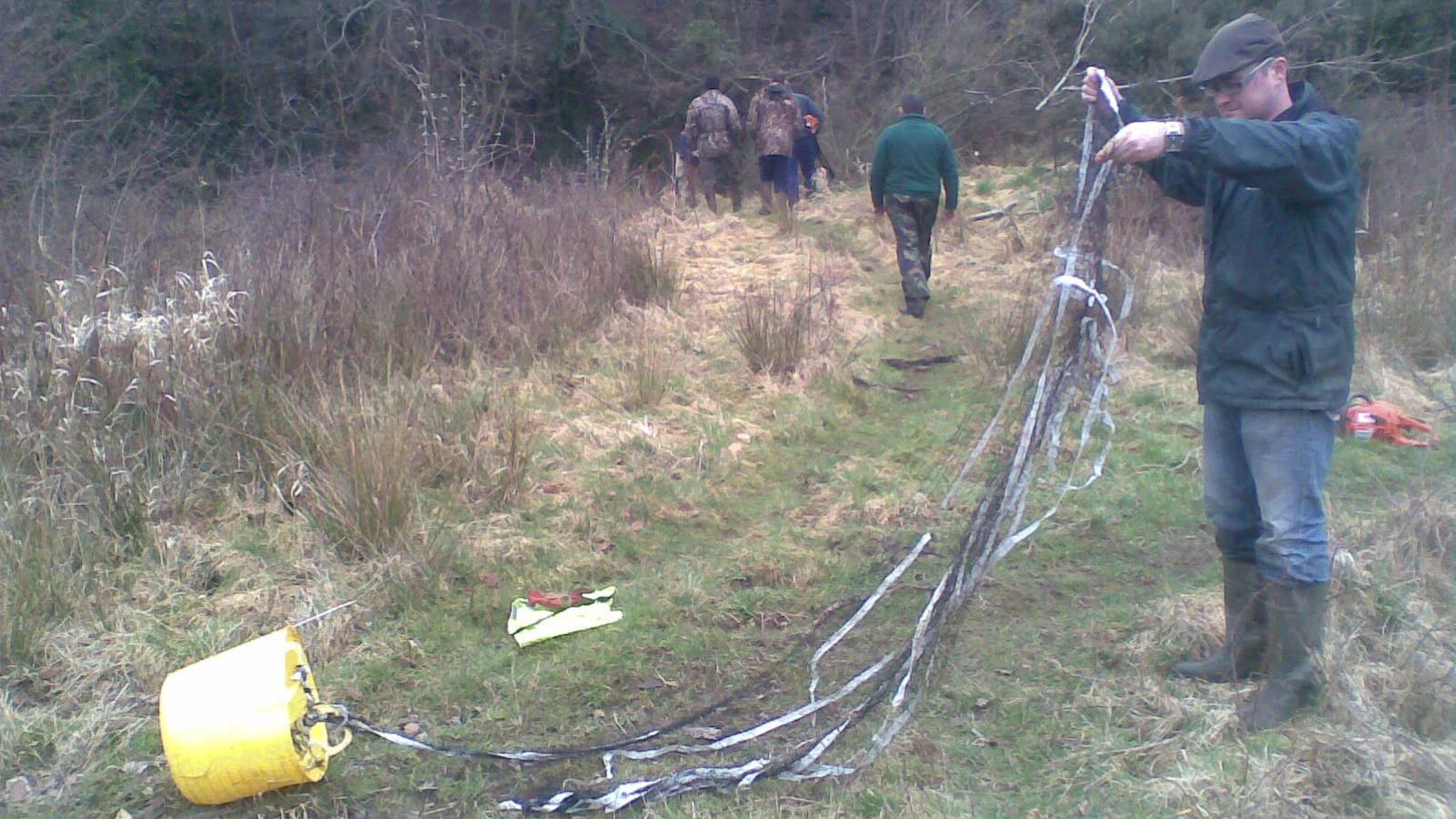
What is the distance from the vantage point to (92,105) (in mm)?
14781

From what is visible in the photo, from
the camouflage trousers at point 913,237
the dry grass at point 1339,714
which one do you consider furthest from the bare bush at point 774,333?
the dry grass at point 1339,714

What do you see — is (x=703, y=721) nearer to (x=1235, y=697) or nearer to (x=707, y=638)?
(x=707, y=638)

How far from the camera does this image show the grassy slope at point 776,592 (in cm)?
319

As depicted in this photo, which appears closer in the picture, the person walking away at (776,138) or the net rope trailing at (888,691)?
the net rope trailing at (888,691)

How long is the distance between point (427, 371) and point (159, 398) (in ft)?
4.79

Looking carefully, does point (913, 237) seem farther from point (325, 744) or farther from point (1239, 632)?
point (325, 744)

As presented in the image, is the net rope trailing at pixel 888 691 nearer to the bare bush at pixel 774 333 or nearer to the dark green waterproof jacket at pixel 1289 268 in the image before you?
the dark green waterproof jacket at pixel 1289 268

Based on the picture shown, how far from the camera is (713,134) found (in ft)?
39.6

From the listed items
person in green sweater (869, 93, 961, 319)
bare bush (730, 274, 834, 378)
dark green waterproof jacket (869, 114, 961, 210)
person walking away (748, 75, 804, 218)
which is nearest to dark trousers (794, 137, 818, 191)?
person walking away (748, 75, 804, 218)

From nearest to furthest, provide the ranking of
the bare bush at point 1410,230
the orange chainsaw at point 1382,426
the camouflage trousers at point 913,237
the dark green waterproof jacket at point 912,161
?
the orange chainsaw at point 1382,426, the bare bush at point 1410,230, the dark green waterproof jacket at point 912,161, the camouflage trousers at point 913,237

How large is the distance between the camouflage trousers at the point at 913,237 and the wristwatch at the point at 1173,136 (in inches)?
233

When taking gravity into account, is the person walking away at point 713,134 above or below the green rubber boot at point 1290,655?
above

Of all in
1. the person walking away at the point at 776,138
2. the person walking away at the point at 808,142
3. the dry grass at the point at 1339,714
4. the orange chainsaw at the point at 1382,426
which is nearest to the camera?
the dry grass at the point at 1339,714

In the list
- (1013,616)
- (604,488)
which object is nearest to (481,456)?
(604,488)
